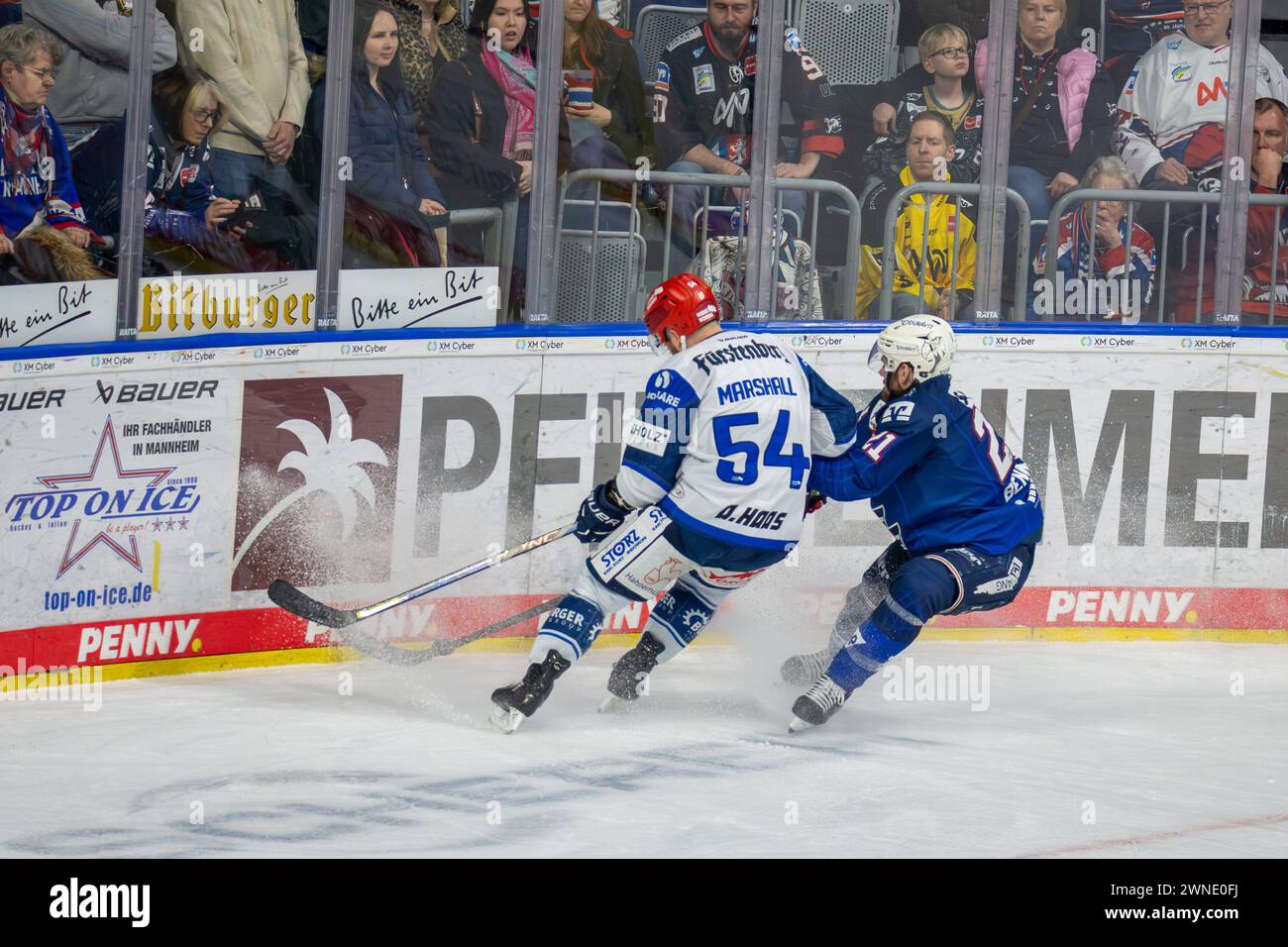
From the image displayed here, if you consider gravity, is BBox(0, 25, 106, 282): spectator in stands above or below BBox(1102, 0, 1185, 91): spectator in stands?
below

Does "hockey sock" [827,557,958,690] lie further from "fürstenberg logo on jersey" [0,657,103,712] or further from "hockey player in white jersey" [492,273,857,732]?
"fürstenberg logo on jersey" [0,657,103,712]

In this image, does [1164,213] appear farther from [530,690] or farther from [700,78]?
[530,690]

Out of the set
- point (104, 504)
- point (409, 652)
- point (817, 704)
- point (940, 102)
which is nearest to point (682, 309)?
point (817, 704)

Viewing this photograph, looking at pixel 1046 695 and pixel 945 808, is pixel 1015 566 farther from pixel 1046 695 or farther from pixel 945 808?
pixel 945 808

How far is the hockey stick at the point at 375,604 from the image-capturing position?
5.02 m

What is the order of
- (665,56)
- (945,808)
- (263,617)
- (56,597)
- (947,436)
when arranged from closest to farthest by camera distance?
(945,808), (947,436), (56,597), (263,617), (665,56)

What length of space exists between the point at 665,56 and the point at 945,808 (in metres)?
3.59

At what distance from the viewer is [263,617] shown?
575 centimetres

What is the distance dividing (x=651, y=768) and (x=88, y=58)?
10.7 ft

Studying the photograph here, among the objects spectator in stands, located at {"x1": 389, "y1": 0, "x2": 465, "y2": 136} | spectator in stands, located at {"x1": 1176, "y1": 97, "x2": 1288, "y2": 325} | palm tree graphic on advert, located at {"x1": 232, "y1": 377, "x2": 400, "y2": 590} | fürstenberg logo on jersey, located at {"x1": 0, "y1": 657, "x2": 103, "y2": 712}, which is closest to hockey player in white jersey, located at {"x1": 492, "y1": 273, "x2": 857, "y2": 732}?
palm tree graphic on advert, located at {"x1": 232, "y1": 377, "x2": 400, "y2": 590}

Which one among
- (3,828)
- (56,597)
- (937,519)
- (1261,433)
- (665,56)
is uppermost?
(665,56)

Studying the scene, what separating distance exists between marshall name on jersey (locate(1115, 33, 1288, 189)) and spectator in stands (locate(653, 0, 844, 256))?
1.31 meters

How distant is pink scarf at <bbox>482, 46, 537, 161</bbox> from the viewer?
6.26m
